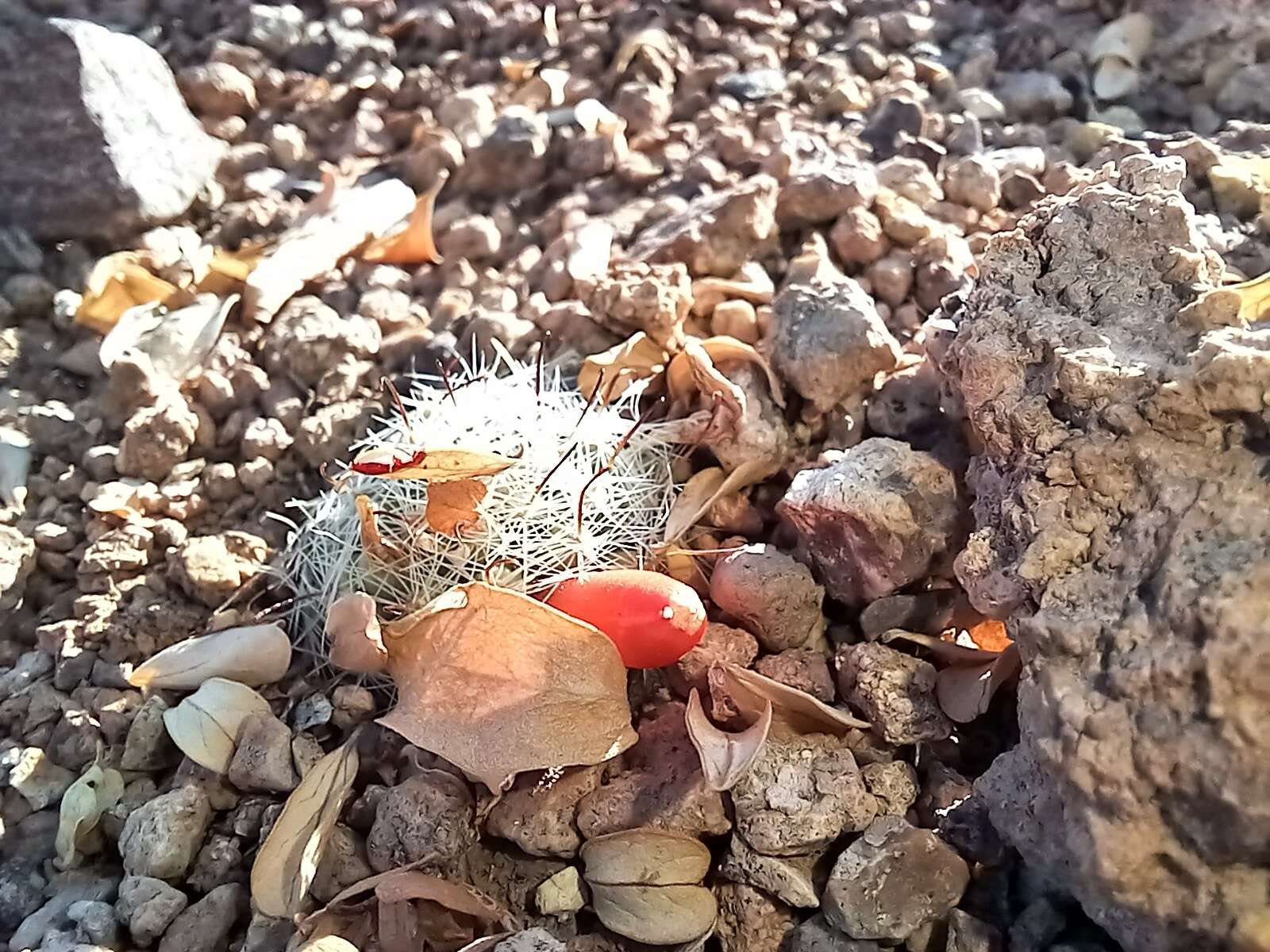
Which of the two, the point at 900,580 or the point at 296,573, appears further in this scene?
the point at 296,573

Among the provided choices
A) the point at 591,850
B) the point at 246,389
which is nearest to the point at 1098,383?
the point at 591,850

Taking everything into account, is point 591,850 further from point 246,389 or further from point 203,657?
point 246,389

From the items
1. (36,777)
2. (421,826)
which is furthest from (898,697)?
(36,777)

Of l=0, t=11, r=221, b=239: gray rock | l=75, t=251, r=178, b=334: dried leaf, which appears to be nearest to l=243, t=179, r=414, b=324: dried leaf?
l=75, t=251, r=178, b=334: dried leaf

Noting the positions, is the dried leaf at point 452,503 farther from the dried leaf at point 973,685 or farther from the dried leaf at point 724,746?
the dried leaf at point 973,685

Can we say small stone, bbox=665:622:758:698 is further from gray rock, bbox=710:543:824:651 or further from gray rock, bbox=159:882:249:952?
gray rock, bbox=159:882:249:952
